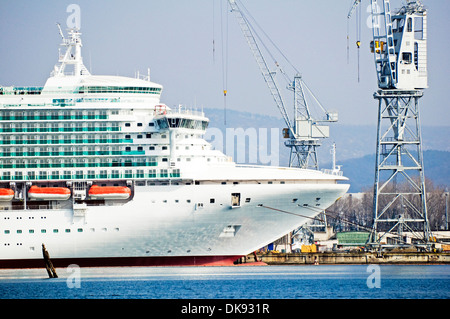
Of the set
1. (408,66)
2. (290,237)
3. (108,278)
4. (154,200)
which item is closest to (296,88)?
(290,237)

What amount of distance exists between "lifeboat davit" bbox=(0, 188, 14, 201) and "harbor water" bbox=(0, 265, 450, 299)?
5576 millimetres

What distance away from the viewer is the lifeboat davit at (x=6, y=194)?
68.2 metres

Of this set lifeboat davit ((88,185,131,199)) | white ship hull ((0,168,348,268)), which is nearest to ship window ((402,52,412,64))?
white ship hull ((0,168,348,268))

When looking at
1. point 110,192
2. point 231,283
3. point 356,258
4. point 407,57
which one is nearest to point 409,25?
point 407,57

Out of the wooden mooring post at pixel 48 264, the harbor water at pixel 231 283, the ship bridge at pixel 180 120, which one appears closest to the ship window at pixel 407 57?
the harbor water at pixel 231 283

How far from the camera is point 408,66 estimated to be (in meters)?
79.8

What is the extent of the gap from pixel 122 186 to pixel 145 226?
11.9ft

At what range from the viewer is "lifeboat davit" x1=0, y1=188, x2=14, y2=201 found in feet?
224

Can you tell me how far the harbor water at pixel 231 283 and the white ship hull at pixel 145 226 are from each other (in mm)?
1162

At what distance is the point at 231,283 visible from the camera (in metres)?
58.9

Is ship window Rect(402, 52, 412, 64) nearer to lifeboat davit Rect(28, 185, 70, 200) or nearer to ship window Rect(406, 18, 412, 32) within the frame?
ship window Rect(406, 18, 412, 32)
